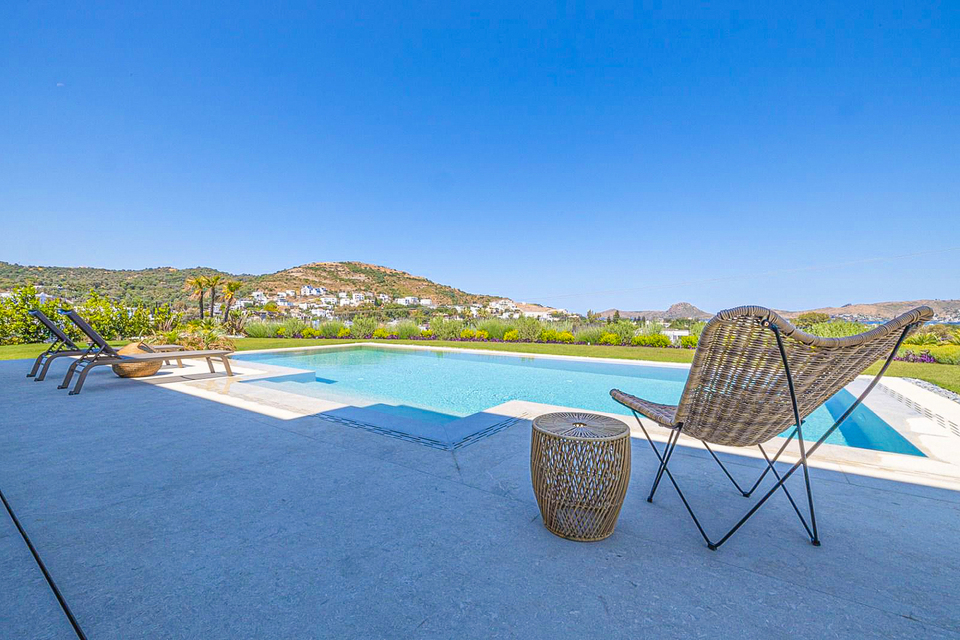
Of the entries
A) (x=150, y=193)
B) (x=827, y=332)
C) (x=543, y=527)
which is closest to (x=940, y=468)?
(x=543, y=527)

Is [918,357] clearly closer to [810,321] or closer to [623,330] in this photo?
[810,321]

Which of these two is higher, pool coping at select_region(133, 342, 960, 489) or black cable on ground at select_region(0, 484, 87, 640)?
pool coping at select_region(133, 342, 960, 489)

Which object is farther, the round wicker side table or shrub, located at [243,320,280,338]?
shrub, located at [243,320,280,338]

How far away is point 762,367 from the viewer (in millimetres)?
1512

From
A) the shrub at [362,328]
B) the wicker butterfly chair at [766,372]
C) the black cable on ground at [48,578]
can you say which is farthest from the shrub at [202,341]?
the wicker butterfly chair at [766,372]

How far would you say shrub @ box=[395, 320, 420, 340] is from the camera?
14.7 metres

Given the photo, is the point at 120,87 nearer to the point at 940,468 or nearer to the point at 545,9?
the point at 545,9

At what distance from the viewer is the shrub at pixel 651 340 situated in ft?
37.9

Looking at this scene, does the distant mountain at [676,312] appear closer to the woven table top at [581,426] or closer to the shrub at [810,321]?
the shrub at [810,321]

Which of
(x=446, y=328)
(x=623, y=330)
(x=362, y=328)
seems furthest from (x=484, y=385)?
(x=362, y=328)

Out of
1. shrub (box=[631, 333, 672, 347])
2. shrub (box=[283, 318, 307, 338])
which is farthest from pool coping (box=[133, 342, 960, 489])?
shrub (box=[283, 318, 307, 338])

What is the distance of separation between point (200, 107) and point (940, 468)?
16.4m

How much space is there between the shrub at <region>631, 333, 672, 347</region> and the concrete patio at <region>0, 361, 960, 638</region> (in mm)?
9739

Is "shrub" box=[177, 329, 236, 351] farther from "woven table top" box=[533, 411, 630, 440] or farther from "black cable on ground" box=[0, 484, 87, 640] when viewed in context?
"woven table top" box=[533, 411, 630, 440]
